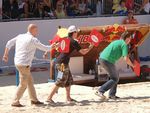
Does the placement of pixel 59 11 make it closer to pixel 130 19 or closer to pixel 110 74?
pixel 130 19

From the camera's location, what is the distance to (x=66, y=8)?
19.2 meters

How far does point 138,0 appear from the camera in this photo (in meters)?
21.4

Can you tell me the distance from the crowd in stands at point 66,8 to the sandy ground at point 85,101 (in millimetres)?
4109

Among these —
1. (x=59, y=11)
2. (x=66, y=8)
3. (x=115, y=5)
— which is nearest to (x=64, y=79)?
(x=59, y=11)

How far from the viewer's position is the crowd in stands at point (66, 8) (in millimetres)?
17922

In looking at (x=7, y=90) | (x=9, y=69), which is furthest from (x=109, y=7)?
(x=7, y=90)

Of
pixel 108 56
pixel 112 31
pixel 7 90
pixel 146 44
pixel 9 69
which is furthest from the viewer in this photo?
pixel 146 44

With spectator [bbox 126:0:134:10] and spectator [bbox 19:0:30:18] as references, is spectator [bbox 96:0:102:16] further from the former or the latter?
spectator [bbox 19:0:30:18]

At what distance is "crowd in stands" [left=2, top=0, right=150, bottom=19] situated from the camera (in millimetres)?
17922

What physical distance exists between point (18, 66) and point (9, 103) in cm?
107

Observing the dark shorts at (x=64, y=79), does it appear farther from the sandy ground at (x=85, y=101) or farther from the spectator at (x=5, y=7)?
the spectator at (x=5, y=7)

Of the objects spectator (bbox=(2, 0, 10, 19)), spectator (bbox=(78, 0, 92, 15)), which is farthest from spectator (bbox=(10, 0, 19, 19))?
spectator (bbox=(78, 0, 92, 15))

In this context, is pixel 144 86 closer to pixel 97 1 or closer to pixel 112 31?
pixel 112 31

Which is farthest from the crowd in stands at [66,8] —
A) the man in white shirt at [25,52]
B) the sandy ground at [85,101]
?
the man in white shirt at [25,52]
